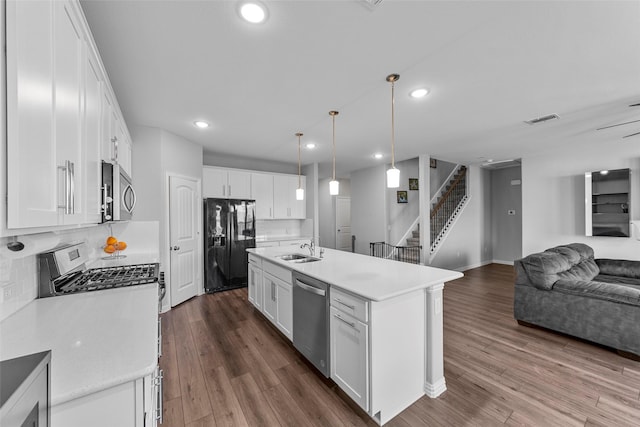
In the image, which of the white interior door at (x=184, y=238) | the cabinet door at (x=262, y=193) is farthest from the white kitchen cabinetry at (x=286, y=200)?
the white interior door at (x=184, y=238)

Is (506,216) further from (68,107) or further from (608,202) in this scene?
(68,107)

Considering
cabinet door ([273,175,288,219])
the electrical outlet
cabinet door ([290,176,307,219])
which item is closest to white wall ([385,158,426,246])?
cabinet door ([290,176,307,219])

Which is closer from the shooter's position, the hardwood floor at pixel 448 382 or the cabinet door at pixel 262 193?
the hardwood floor at pixel 448 382

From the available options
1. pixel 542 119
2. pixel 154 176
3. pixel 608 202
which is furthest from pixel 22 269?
pixel 608 202

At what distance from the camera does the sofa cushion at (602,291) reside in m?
2.37

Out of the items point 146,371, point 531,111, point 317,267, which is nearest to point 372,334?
point 317,267

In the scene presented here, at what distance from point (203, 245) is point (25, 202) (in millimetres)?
3802

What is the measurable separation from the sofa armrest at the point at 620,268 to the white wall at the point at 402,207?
349cm

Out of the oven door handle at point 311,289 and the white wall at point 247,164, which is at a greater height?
the white wall at point 247,164

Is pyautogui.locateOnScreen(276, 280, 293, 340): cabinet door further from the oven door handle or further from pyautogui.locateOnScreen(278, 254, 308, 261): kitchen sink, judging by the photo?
pyautogui.locateOnScreen(278, 254, 308, 261): kitchen sink

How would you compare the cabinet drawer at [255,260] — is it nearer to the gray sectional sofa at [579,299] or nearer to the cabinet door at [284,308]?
the cabinet door at [284,308]

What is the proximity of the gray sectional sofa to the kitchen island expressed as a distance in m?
1.80

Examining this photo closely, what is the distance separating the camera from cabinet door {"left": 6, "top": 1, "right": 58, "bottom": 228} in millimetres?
729

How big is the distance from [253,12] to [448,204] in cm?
666
